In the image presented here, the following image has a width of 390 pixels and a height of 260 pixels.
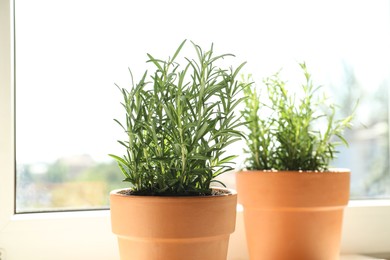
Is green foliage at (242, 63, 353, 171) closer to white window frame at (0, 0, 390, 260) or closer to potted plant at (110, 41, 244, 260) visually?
potted plant at (110, 41, 244, 260)

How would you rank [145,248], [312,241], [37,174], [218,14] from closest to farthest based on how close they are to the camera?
[145,248] < [312,241] < [37,174] < [218,14]

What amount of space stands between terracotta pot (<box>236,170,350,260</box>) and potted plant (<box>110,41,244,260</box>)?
17 cm

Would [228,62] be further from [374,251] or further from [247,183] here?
[374,251]

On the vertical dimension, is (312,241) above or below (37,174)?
below

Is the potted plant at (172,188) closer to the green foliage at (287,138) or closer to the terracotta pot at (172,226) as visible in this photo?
the terracotta pot at (172,226)

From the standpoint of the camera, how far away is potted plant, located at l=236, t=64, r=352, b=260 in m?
1.03

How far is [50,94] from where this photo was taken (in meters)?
1.16

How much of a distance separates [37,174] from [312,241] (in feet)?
1.88

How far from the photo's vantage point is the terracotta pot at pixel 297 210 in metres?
1.03

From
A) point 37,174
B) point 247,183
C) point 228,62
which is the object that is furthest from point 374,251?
point 37,174

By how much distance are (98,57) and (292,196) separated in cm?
51

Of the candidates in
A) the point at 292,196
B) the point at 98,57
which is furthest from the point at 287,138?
the point at 98,57

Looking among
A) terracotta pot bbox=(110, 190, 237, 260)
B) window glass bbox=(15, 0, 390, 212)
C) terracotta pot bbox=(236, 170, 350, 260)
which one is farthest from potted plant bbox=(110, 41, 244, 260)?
window glass bbox=(15, 0, 390, 212)

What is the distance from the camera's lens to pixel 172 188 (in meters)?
0.85
